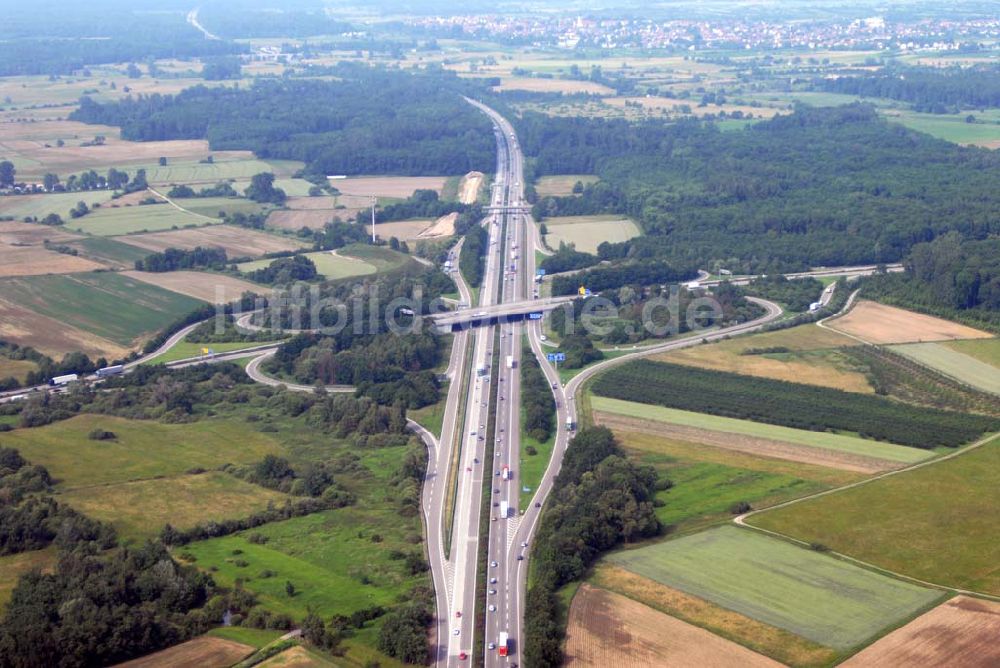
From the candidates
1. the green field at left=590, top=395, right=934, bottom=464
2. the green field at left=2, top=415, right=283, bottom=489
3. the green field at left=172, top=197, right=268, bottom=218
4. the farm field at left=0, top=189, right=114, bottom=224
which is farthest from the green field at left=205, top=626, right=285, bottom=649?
the farm field at left=0, top=189, right=114, bottom=224

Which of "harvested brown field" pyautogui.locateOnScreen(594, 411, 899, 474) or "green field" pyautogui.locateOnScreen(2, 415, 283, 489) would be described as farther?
"green field" pyautogui.locateOnScreen(2, 415, 283, 489)

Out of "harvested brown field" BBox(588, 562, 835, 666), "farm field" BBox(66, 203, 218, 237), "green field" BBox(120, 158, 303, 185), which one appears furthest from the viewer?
"green field" BBox(120, 158, 303, 185)

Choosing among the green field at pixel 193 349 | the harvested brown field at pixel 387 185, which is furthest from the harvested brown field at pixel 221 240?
the green field at pixel 193 349

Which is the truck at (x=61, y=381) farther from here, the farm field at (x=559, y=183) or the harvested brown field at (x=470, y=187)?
the farm field at (x=559, y=183)

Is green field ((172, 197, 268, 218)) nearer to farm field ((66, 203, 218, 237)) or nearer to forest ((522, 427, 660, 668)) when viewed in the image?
farm field ((66, 203, 218, 237))

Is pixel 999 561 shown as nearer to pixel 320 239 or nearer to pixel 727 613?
pixel 727 613
